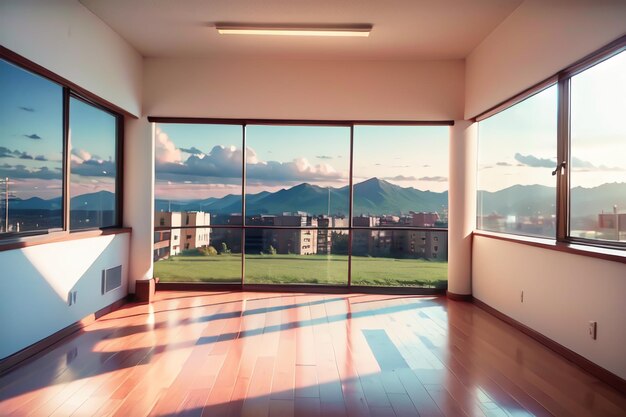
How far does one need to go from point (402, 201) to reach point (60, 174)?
4277 millimetres

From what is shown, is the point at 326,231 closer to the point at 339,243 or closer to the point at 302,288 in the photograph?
the point at 339,243

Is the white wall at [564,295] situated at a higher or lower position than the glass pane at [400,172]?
lower

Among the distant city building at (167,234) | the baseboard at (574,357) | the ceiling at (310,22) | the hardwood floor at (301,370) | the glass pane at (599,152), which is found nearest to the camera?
the hardwood floor at (301,370)

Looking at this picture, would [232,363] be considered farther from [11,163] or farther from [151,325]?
[11,163]

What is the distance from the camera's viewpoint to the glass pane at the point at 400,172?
20.9 ft

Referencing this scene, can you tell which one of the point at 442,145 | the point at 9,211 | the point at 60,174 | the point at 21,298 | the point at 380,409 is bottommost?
the point at 380,409

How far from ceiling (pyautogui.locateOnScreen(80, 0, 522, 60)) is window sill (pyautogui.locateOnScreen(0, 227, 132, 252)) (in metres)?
2.15

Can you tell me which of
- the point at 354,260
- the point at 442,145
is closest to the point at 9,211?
the point at 354,260

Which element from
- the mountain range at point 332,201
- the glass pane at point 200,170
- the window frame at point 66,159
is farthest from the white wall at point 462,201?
the window frame at point 66,159

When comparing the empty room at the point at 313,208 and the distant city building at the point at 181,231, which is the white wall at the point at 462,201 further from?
the distant city building at the point at 181,231

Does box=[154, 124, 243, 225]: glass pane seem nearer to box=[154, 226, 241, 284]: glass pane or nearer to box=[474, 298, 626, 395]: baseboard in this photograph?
box=[154, 226, 241, 284]: glass pane

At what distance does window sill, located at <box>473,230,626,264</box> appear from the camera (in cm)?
310

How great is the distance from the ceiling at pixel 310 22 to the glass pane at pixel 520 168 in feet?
3.17

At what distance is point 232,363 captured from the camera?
11.3ft
